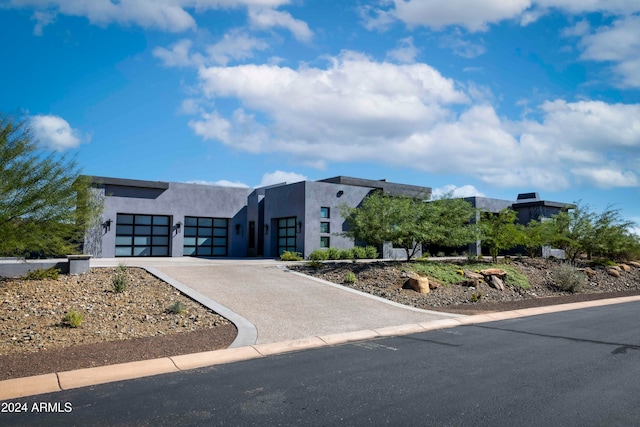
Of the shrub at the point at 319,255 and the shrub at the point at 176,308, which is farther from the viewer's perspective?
the shrub at the point at 319,255

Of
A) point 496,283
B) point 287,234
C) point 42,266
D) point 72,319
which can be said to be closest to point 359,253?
point 287,234

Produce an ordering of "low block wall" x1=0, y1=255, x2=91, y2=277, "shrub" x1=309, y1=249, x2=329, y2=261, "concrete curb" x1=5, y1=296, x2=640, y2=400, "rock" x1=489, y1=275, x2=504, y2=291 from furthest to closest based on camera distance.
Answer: "shrub" x1=309, y1=249, x2=329, y2=261, "rock" x1=489, y1=275, x2=504, y2=291, "low block wall" x1=0, y1=255, x2=91, y2=277, "concrete curb" x1=5, y1=296, x2=640, y2=400

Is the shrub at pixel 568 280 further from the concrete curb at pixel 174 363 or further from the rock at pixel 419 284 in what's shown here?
the concrete curb at pixel 174 363

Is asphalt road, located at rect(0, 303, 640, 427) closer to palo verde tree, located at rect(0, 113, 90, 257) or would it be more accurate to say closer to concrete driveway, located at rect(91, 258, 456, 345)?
concrete driveway, located at rect(91, 258, 456, 345)

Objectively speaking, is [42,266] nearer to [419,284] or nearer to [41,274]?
[41,274]

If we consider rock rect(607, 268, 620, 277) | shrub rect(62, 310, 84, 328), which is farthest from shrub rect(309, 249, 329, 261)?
shrub rect(62, 310, 84, 328)

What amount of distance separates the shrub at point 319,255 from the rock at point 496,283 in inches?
342

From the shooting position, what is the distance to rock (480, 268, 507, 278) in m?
17.8

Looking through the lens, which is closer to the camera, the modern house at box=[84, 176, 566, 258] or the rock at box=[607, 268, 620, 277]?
the rock at box=[607, 268, 620, 277]

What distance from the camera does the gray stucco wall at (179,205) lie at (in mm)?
24797

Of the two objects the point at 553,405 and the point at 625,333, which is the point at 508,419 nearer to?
the point at 553,405

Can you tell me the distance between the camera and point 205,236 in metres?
28.2

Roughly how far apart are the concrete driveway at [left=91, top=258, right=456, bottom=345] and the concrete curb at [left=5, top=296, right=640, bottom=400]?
15.7 inches

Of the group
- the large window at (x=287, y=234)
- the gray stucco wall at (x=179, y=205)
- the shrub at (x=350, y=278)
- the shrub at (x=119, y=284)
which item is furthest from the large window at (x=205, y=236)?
the shrub at (x=119, y=284)
